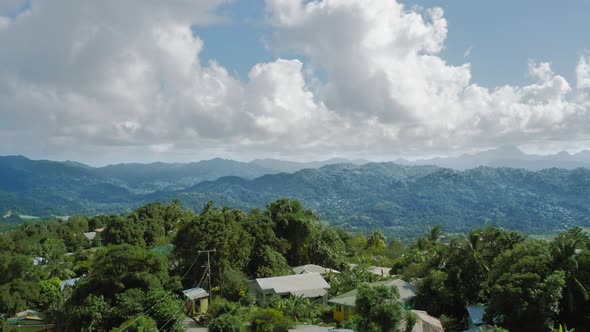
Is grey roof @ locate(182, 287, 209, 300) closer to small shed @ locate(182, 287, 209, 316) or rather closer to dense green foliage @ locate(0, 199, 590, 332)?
small shed @ locate(182, 287, 209, 316)

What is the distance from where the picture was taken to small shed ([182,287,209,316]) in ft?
90.9

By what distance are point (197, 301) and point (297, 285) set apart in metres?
7.47

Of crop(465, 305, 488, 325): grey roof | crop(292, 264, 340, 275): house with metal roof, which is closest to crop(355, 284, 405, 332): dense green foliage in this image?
crop(465, 305, 488, 325): grey roof

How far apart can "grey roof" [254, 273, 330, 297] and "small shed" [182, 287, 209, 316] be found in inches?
167

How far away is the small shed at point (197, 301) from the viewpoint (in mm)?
27703

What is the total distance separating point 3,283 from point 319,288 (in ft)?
91.1

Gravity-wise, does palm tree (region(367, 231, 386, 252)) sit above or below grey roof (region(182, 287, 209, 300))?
below

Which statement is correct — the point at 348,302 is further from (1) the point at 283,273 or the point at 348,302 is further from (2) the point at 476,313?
(1) the point at 283,273

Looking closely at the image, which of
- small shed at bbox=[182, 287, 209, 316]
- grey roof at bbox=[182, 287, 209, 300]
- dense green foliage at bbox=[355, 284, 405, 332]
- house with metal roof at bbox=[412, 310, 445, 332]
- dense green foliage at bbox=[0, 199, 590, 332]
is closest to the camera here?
dense green foliage at bbox=[355, 284, 405, 332]

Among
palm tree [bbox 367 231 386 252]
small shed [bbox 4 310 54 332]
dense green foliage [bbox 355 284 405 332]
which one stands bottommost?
small shed [bbox 4 310 54 332]

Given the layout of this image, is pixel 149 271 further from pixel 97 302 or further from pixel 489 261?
pixel 489 261

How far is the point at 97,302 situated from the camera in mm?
23984

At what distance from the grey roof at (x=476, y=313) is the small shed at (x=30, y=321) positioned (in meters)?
29.8

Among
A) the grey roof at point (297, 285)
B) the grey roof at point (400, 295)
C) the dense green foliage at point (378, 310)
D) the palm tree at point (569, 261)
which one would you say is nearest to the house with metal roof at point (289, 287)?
the grey roof at point (297, 285)
